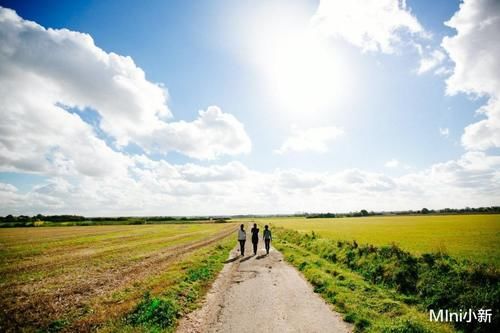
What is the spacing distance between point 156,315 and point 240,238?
47.0ft

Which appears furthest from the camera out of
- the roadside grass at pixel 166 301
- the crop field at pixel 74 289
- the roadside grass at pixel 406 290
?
the crop field at pixel 74 289

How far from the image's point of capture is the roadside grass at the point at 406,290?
7.90 m

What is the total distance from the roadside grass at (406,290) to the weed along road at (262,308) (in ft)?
2.37

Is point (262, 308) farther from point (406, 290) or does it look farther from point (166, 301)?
point (406, 290)

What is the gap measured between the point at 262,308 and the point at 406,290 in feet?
22.5

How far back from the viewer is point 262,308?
30.7 ft

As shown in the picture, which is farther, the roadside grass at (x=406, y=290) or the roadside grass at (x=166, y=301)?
the roadside grass at (x=166, y=301)

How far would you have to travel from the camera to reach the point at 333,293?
10797 mm

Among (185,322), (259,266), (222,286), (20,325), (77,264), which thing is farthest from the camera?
(77,264)

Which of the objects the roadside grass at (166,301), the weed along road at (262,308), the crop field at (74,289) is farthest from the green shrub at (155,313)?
the crop field at (74,289)

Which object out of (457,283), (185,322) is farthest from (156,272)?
(457,283)

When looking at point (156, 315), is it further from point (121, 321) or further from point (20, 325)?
point (20, 325)

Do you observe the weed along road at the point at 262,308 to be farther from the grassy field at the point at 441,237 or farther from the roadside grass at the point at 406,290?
the grassy field at the point at 441,237

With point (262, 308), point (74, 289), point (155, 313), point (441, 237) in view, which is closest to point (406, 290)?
point (262, 308)
